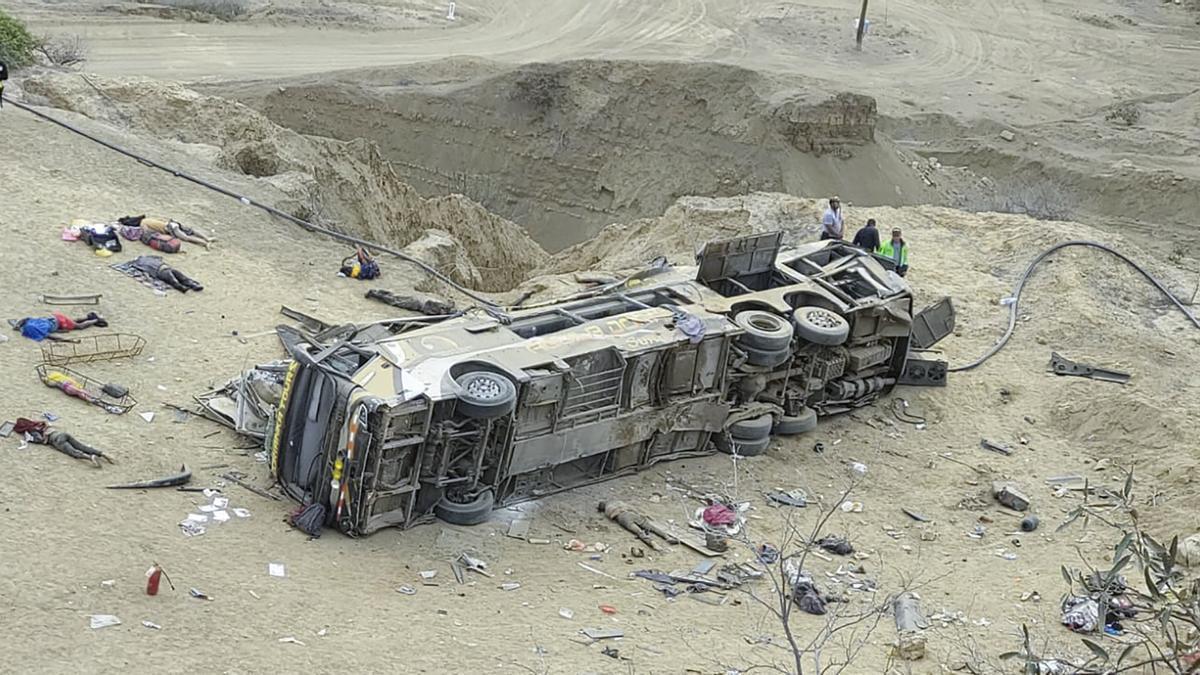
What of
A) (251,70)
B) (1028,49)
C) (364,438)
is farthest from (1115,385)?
(1028,49)

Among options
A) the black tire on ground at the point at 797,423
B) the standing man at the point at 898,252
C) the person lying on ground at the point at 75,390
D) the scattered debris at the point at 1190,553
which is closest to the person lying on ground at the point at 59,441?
the person lying on ground at the point at 75,390

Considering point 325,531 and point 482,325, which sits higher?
point 482,325

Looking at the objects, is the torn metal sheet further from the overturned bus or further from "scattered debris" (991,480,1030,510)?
"scattered debris" (991,480,1030,510)

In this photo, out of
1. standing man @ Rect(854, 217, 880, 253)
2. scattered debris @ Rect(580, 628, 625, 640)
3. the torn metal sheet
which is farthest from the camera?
standing man @ Rect(854, 217, 880, 253)

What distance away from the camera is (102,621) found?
31.8 ft

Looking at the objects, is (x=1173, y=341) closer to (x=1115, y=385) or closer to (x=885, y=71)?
(x=1115, y=385)

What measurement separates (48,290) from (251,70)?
2113 centimetres

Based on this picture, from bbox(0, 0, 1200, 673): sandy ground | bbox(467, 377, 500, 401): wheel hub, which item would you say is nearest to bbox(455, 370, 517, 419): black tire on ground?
bbox(467, 377, 500, 401): wheel hub

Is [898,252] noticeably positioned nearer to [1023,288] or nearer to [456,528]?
[1023,288]

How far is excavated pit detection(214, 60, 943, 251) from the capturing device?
32.8m

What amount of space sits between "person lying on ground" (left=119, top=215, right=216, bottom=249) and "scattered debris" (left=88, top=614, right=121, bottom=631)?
957 cm

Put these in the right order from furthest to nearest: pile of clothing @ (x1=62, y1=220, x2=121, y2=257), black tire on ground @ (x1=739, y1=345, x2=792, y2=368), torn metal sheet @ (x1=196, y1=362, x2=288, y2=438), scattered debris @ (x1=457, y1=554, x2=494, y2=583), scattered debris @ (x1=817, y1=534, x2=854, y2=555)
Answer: pile of clothing @ (x1=62, y1=220, x2=121, y2=257), black tire on ground @ (x1=739, y1=345, x2=792, y2=368), torn metal sheet @ (x1=196, y1=362, x2=288, y2=438), scattered debris @ (x1=817, y1=534, x2=854, y2=555), scattered debris @ (x1=457, y1=554, x2=494, y2=583)

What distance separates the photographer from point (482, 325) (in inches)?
541

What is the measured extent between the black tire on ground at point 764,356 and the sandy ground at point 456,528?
1.12m
